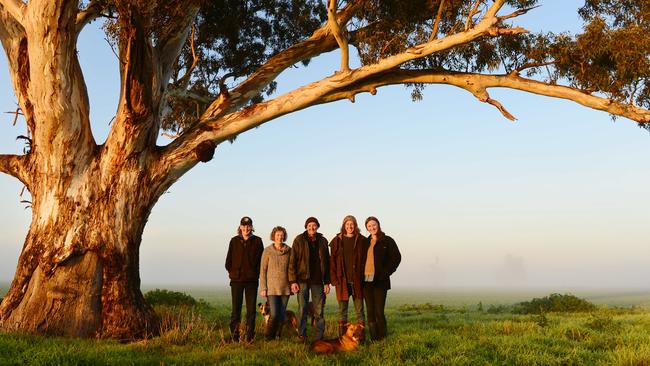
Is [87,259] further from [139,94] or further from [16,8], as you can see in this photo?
[16,8]

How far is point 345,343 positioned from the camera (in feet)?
25.5

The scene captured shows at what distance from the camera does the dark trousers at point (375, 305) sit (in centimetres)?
877

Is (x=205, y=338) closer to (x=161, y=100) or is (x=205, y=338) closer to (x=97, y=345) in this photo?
(x=97, y=345)

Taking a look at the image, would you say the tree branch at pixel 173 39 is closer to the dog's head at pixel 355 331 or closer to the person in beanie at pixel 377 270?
the person in beanie at pixel 377 270

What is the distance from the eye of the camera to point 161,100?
1173 centimetres

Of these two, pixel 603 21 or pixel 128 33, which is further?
pixel 603 21

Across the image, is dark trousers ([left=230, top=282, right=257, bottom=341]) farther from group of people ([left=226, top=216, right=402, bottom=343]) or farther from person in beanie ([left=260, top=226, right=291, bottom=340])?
person in beanie ([left=260, top=226, right=291, bottom=340])

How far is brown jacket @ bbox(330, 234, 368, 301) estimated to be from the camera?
873cm

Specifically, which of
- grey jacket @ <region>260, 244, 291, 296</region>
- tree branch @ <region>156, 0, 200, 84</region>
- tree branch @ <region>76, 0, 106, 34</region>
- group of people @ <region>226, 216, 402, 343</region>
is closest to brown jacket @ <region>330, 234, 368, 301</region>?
group of people @ <region>226, 216, 402, 343</region>

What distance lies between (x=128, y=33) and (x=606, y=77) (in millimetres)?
8457

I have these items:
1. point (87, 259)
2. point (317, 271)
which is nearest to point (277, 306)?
point (317, 271)

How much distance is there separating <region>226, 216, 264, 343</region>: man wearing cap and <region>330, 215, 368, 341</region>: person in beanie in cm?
115

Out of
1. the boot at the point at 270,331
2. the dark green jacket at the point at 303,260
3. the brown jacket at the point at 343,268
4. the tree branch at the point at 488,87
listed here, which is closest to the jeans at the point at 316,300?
the dark green jacket at the point at 303,260

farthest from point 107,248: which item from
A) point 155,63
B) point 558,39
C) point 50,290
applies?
point 558,39
